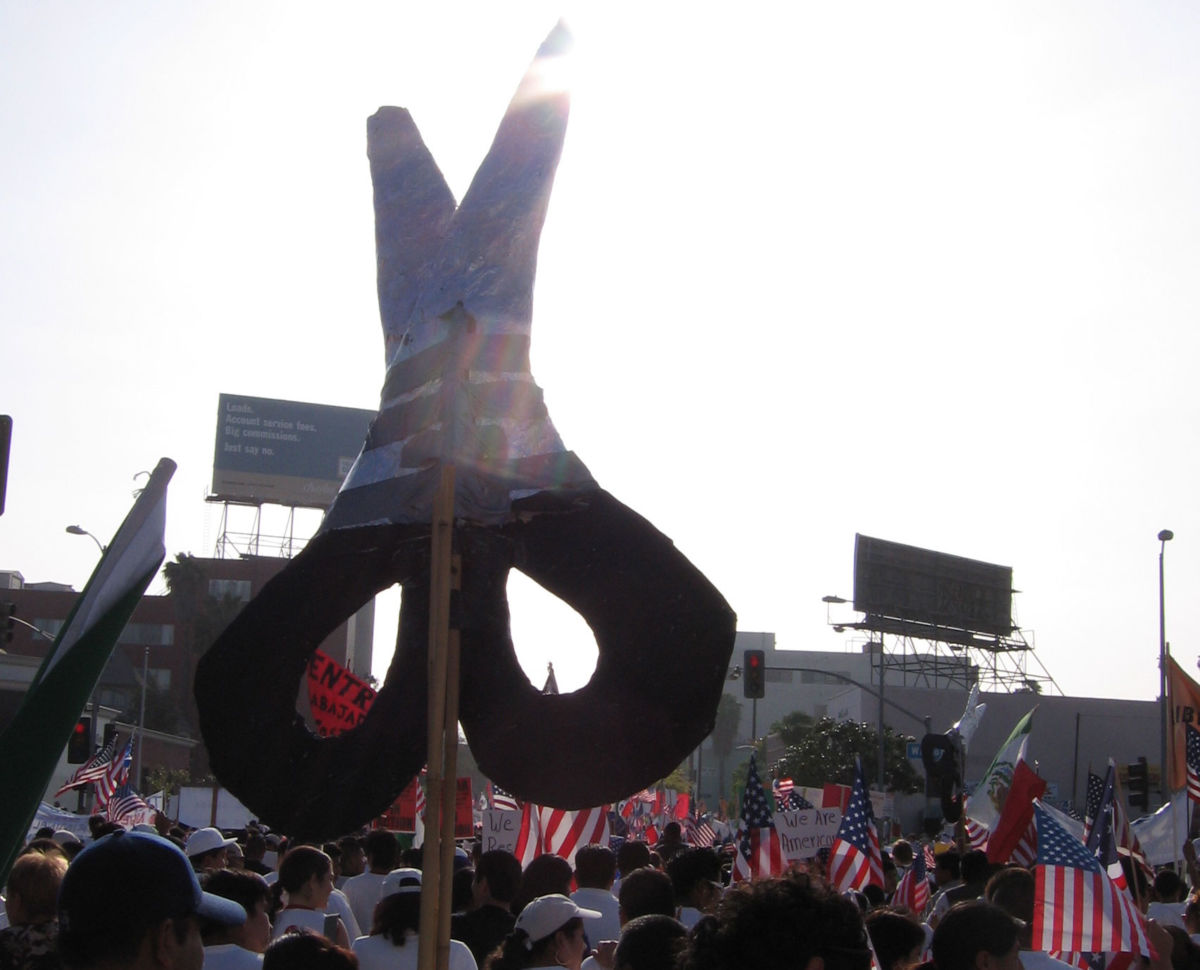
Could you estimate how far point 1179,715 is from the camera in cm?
1427

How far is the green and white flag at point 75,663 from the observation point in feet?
10.5

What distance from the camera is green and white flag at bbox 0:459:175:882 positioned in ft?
10.5

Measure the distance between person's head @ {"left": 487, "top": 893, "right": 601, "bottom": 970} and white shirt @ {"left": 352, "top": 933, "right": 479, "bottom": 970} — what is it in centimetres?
15

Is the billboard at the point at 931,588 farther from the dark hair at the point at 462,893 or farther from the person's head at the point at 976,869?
the dark hair at the point at 462,893

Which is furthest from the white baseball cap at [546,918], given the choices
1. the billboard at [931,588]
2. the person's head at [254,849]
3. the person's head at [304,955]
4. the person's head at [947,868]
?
the billboard at [931,588]

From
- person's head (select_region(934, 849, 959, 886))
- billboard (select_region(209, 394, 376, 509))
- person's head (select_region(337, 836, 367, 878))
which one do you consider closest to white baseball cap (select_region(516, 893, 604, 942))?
person's head (select_region(337, 836, 367, 878))

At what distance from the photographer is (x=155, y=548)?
381cm

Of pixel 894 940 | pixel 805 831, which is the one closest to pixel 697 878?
pixel 894 940

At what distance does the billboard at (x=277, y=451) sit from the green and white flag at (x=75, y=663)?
213 ft

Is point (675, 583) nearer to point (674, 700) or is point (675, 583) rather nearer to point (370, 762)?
point (674, 700)

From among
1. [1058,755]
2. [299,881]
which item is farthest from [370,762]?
[1058,755]

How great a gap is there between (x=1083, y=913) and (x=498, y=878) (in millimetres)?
2738

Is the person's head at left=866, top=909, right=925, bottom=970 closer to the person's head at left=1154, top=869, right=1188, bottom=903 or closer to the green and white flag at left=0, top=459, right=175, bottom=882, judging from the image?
the green and white flag at left=0, top=459, right=175, bottom=882

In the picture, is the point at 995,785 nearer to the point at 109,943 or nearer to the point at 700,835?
the point at 700,835
